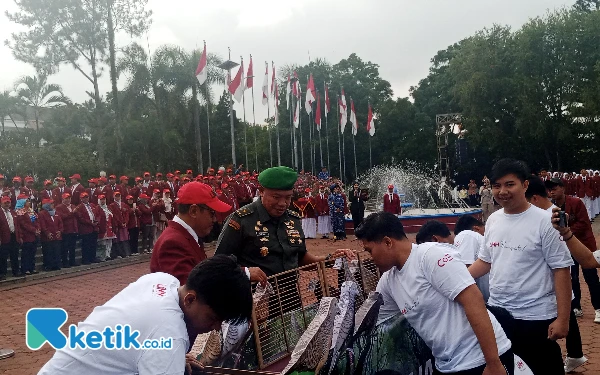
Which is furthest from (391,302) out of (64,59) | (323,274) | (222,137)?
(222,137)

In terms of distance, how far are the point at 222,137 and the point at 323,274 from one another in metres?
38.1

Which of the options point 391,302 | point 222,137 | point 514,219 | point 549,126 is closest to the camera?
point 391,302

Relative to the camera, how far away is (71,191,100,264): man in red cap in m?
12.8

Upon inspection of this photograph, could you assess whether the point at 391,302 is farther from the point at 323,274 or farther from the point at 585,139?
the point at 585,139

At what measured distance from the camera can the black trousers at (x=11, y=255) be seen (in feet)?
37.2

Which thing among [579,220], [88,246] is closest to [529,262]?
[579,220]

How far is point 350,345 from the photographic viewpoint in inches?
99.6

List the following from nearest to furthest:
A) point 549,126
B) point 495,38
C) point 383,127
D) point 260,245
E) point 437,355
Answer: point 437,355, point 260,245, point 549,126, point 495,38, point 383,127

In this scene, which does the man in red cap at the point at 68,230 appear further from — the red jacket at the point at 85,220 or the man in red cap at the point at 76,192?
the man in red cap at the point at 76,192

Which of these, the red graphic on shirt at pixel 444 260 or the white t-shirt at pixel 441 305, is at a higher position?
the red graphic on shirt at pixel 444 260

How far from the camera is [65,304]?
8.70 m

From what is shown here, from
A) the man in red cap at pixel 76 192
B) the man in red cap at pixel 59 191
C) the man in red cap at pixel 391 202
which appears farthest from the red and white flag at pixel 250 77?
the man in red cap at pixel 59 191

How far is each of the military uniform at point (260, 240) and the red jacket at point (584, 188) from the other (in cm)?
2036

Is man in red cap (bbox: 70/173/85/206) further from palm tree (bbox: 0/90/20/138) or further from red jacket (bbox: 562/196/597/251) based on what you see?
palm tree (bbox: 0/90/20/138)
